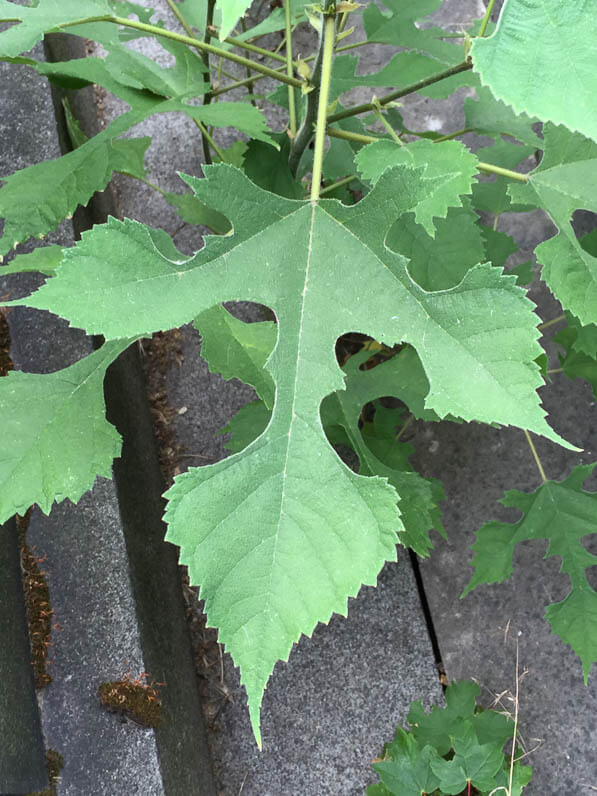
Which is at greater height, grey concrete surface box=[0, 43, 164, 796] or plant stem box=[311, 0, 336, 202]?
plant stem box=[311, 0, 336, 202]

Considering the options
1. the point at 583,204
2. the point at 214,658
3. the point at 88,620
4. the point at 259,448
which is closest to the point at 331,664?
the point at 214,658

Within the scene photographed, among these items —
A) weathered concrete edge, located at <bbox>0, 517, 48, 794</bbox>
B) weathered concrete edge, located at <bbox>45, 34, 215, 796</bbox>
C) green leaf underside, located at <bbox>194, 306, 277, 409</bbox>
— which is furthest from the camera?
weathered concrete edge, located at <bbox>45, 34, 215, 796</bbox>

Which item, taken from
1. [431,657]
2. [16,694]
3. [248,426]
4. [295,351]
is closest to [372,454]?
[248,426]

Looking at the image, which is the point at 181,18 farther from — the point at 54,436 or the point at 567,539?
the point at 567,539

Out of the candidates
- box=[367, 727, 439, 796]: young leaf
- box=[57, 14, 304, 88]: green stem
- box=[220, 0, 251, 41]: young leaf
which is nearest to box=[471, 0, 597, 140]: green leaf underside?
box=[220, 0, 251, 41]: young leaf

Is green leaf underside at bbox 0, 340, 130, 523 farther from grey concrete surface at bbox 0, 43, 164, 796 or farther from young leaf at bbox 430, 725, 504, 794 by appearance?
young leaf at bbox 430, 725, 504, 794

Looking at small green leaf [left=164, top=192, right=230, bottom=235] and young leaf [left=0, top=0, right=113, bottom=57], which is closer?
young leaf [left=0, top=0, right=113, bottom=57]

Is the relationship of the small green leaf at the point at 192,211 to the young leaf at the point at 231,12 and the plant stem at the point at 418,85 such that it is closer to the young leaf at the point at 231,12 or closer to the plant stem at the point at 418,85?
the plant stem at the point at 418,85
